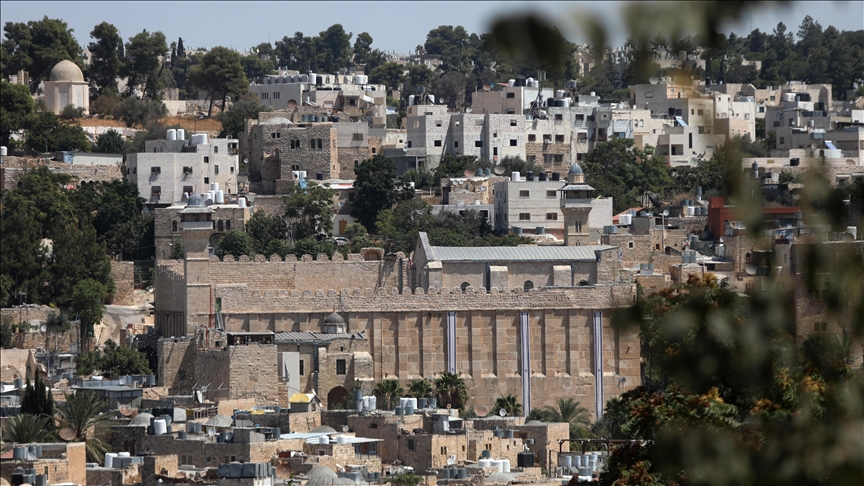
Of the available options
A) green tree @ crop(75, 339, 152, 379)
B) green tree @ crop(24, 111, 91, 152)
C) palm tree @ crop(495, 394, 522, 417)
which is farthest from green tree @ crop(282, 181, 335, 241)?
palm tree @ crop(495, 394, 522, 417)

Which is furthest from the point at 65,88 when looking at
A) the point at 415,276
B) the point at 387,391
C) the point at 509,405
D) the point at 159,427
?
the point at 159,427

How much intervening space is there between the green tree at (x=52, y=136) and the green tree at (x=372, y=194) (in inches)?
553

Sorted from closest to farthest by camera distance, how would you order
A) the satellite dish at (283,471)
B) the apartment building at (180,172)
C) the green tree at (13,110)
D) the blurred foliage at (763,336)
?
the blurred foliage at (763,336) → the satellite dish at (283,471) → the apartment building at (180,172) → the green tree at (13,110)

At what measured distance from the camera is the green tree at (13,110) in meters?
90.3

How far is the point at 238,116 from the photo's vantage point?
317ft

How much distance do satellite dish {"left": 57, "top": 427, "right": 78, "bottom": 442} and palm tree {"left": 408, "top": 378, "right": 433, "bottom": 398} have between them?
47.6ft

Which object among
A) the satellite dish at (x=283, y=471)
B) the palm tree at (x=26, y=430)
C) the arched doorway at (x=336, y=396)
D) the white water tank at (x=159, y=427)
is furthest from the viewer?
the arched doorway at (x=336, y=396)

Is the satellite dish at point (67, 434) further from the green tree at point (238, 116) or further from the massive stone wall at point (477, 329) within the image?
the green tree at point (238, 116)

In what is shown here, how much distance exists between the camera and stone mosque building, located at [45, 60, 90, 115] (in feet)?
336

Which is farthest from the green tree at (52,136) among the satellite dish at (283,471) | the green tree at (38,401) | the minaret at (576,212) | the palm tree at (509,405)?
the satellite dish at (283,471)

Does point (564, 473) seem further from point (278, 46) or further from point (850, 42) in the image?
point (278, 46)

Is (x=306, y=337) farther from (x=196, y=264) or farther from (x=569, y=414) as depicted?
(x=569, y=414)

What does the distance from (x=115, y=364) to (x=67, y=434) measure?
12649 mm

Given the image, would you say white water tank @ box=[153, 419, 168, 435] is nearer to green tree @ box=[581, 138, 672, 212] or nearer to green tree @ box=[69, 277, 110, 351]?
green tree @ box=[69, 277, 110, 351]
